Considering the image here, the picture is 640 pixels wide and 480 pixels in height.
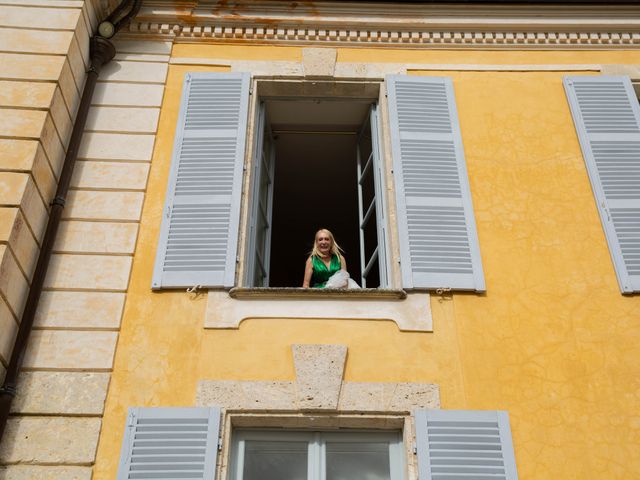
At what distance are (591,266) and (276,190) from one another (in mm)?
4061

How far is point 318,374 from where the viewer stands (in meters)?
4.95

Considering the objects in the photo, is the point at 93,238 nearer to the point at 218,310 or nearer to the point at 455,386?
the point at 218,310

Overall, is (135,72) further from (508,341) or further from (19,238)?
(508,341)

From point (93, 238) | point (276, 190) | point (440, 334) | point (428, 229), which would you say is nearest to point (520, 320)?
point (440, 334)

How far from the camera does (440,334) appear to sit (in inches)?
204

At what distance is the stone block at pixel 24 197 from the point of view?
5.10 metres

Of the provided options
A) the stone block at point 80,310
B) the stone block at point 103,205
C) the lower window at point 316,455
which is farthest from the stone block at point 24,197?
the lower window at point 316,455

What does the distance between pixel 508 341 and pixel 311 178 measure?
3.74 m

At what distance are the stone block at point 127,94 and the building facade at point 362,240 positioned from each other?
0.06 ft

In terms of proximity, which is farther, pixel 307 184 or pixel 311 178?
pixel 307 184

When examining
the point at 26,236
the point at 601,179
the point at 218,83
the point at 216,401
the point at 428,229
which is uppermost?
the point at 218,83

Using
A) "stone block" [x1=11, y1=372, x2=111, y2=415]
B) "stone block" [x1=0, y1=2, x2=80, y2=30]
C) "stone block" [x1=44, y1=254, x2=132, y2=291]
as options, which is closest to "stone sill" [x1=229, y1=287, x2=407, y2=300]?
"stone block" [x1=44, y1=254, x2=132, y2=291]

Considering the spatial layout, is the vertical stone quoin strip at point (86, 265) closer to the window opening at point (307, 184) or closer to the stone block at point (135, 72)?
the stone block at point (135, 72)

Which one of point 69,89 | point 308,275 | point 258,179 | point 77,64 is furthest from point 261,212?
point 77,64
